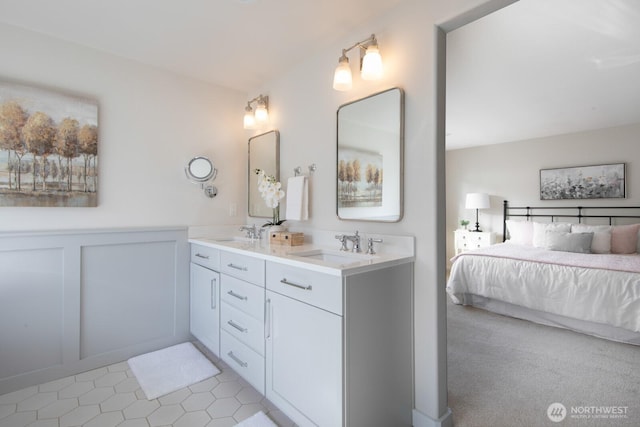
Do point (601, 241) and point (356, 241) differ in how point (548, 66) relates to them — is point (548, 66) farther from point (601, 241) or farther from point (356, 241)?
point (601, 241)

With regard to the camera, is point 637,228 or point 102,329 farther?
point 637,228

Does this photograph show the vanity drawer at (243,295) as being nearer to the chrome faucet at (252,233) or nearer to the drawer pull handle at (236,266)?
the drawer pull handle at (236,266)

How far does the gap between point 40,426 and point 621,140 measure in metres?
6.43

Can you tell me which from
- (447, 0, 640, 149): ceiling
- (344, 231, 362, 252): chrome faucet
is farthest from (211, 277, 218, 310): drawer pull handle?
(447, 0, 640, 149): ceiling

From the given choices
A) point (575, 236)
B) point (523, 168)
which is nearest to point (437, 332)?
point (575, 236)

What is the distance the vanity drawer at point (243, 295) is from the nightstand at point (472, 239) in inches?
173

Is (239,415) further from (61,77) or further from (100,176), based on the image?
(61,77)

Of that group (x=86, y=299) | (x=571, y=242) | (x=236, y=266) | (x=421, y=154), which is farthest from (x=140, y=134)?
(x=571, y=242)

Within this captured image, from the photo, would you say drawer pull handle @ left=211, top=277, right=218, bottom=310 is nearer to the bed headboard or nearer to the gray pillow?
the gray pillow

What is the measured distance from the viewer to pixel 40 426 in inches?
60.7

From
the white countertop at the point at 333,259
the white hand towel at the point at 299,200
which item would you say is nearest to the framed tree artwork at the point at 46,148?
the white countertop at the point at 333,259

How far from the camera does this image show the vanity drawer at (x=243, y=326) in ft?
5.59

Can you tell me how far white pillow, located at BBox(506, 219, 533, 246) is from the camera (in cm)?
430

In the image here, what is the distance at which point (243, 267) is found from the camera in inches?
72.4
